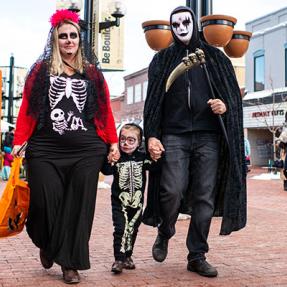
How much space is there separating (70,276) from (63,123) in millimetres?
1116

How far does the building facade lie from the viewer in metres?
28.0

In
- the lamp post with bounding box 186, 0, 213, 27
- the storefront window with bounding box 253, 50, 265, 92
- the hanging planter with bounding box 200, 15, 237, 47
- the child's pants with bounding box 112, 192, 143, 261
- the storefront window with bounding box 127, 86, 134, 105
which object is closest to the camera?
the child's pants with bounding box 112, 192, 143, 261

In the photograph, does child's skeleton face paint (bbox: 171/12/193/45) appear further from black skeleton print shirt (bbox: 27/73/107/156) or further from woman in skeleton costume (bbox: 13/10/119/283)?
black skeleton print shirt (bbox: 27/73/107/156)

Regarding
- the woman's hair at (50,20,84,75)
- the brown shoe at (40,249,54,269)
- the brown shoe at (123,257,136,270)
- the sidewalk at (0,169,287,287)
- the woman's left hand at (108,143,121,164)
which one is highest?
the woman's hair at (50,20,84,75)

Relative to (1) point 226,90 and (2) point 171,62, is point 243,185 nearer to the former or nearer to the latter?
(1) point 226,90

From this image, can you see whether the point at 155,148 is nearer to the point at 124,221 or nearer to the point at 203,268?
the point at 124,221

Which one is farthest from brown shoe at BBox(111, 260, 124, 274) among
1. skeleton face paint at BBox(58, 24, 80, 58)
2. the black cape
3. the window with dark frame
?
the window with dark frame

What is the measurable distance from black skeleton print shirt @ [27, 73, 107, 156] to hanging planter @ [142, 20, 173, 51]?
12.0 feet

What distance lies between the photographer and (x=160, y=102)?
415 cm

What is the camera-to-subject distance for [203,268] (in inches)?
160

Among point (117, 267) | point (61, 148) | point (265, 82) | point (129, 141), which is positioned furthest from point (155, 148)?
point (265, 82)

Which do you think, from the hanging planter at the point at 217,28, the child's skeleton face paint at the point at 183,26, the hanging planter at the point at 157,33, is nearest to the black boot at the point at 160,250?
the child's skeleton face paint at the point at 183,26

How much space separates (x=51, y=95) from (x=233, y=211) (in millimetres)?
1635

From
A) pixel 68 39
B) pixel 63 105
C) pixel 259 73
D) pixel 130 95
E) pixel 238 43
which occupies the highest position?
pixel 130 95
